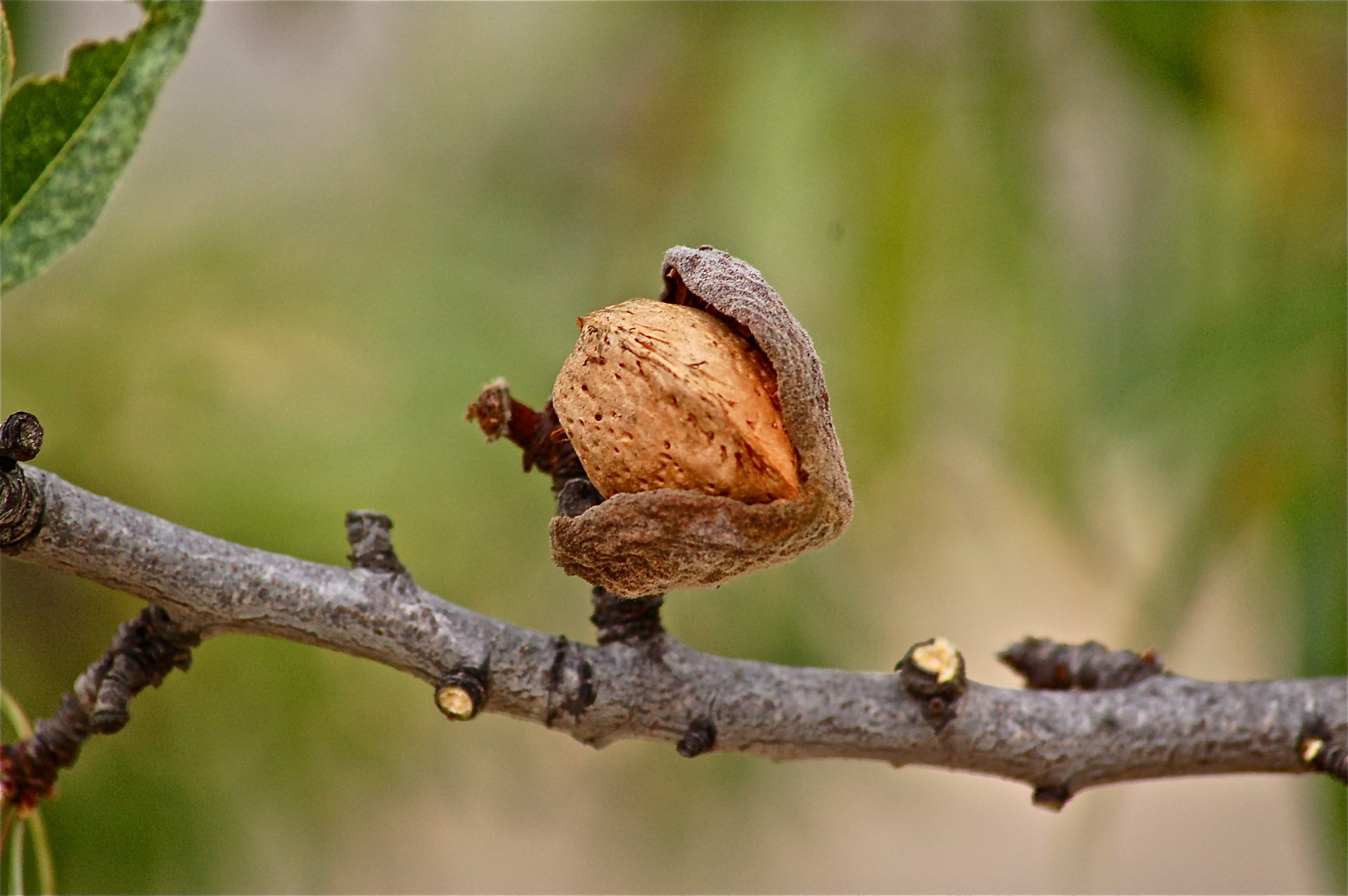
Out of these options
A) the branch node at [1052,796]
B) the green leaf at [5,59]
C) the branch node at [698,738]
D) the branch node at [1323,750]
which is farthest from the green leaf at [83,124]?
the branch node at [1323,750]

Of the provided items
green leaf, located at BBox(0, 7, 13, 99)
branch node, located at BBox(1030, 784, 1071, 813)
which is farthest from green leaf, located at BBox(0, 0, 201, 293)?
branch node, located at BBox(1030, 784, 1071, 813)

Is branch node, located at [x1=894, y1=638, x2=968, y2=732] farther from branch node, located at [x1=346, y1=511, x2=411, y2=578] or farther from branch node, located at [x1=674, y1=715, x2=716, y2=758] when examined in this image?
branch node, located at [x1=346, y1=511, x2=411, y2=578]

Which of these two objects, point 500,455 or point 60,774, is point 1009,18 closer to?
point 500,455

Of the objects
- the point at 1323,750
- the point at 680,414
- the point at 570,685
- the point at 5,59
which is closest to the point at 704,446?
the point at 680,414

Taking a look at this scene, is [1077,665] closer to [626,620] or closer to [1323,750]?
[1323,750]

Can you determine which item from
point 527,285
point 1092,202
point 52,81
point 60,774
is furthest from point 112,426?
point 1092,202
